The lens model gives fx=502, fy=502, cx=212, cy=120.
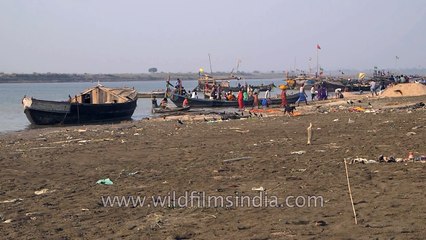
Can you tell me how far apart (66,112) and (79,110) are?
766 mm

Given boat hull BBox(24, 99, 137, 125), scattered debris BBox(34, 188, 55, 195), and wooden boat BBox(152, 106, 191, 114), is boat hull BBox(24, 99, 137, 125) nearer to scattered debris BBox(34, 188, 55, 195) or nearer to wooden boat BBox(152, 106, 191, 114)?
wooden boat BBox(152, 106, 191, 114)

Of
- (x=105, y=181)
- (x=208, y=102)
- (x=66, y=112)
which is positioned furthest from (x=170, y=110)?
(x=105, y=181)

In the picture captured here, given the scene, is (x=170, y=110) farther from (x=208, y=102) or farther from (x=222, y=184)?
(x=222, y=184)

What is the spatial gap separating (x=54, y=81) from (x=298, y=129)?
151 m

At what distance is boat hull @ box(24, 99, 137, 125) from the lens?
83.7 ft

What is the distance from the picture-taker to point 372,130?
513 inches

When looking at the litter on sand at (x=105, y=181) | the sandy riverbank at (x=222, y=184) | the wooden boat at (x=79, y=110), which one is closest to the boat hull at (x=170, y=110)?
the wooden boat at (x=79, y=110)

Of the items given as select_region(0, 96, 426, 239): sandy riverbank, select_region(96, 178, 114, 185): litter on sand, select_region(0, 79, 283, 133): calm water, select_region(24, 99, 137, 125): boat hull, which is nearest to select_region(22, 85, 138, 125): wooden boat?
select_region(24, 99, 137, 125): boat hull

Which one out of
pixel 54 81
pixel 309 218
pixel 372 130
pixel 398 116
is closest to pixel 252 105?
pixel 398 116

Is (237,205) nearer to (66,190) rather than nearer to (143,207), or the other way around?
(143,207)

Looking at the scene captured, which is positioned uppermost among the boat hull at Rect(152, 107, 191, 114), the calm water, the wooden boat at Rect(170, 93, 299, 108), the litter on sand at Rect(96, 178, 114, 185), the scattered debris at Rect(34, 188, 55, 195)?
the litter on sand at Rect(96, 178, 114, 185)

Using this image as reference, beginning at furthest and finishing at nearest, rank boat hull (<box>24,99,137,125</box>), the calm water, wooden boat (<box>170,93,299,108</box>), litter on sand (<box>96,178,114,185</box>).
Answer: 1. wooden boat (<box>170,93,299,108</box>)
2. the calm water
3. boat hull (<box>24,99,137,125</box>)
4. litter on sand (<box>96,178,114,185</box>)

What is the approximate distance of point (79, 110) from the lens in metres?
26.4

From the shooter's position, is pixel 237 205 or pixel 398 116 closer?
pixel 237 205
